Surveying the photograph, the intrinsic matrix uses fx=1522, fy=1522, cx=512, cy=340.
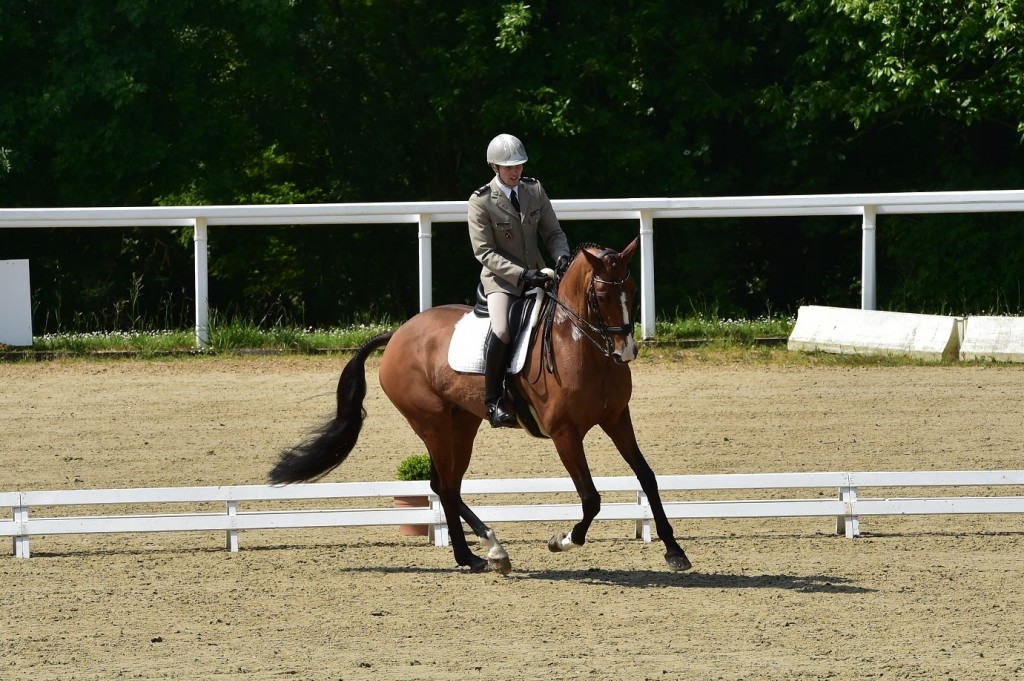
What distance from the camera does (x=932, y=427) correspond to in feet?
40.6

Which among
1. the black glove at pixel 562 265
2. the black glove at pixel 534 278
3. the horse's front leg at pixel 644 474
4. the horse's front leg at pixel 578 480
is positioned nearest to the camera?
the horse's front leg at pixel 578 480

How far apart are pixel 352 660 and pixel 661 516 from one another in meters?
2.43

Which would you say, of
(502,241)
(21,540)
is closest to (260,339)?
(21,540)

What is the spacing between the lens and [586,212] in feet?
54.0

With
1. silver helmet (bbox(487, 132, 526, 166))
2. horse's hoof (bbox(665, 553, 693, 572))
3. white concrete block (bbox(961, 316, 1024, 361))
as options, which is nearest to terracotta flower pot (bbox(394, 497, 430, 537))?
horse's hoof (bbox(665, 553, 693, 572))

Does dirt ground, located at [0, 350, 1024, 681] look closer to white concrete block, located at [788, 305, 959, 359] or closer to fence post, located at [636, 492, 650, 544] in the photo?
fence post, located at [636, 492, 650, 544]

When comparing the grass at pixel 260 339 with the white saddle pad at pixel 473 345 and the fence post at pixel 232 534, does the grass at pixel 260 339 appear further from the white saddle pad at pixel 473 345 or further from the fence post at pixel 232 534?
the white saddle pad at pixel 473 345

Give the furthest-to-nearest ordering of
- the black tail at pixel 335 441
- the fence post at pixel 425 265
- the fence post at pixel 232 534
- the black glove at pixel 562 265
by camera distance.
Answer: the fence post at pixel 425 265 < the fence post at pixel 232 534 < the black tail at pixel 335 441 < the black glove at pixel 562 265

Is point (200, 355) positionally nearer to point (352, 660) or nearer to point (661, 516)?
point (661, 516)

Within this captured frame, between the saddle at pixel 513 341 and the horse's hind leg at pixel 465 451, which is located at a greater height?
the saddle at pixel 513 341

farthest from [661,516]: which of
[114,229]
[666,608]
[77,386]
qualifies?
[114,229]

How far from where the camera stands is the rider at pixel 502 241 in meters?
8.76

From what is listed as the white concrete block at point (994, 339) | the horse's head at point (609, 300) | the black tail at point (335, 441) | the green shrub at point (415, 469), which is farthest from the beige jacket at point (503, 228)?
the white concrete block at point (994, 339)

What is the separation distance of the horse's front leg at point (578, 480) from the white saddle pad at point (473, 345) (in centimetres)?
53
